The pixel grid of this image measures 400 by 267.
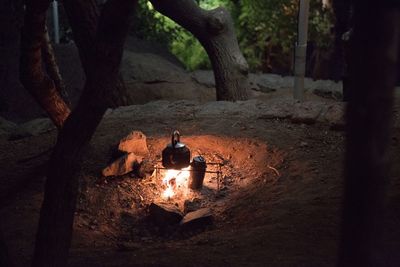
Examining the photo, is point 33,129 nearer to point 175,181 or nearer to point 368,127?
point 175,181

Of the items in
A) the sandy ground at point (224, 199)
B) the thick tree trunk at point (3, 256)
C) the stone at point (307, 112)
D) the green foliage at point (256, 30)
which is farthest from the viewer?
the green foliage at point (256, 30)

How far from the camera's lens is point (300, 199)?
5336 mm

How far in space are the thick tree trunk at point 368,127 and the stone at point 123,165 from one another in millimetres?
4468

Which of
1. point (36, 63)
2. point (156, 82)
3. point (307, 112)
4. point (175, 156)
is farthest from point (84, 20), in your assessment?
point (156, 82)

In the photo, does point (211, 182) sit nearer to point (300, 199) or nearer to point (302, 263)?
point (300, 199)

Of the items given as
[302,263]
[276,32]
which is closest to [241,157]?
[302,263]

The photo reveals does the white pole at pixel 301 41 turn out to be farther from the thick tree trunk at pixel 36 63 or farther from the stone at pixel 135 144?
the thick tree trunk at pixel 36 63

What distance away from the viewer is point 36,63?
5.25m

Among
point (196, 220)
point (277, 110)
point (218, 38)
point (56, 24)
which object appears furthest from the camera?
point (56, 24)

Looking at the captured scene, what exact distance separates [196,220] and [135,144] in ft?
5.01

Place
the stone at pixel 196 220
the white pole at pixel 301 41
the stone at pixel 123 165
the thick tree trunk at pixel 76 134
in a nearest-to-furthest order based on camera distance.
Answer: the thick tree trunk at pixel 76 134, the stone at pixel 196 220, the stone at pixel 123 165, the white pole at pixel 301 41

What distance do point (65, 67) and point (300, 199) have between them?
879 centimetres

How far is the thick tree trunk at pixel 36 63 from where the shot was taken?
4.50 meters

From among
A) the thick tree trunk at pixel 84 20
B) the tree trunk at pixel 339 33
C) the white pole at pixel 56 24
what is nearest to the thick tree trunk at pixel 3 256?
the thick tree trunk at pixel 84 20
